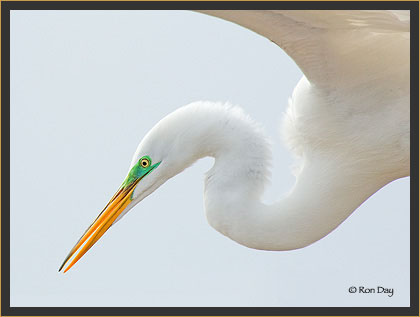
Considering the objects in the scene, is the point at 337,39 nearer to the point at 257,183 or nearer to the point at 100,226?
the point at 257,183

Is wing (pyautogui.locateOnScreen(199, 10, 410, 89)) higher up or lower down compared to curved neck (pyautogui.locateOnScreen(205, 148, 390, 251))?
higher up

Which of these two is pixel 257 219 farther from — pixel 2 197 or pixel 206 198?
pixel 2 197

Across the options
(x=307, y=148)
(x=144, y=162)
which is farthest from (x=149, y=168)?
(x=307, y=148)

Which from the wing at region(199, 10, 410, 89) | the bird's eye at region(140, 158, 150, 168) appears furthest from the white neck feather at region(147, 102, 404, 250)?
the wing at region(199, 10, 410, 89)

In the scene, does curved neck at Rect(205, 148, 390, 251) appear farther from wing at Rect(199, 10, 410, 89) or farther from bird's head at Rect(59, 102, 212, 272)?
wing at Rect(199, 10, 410, 89)

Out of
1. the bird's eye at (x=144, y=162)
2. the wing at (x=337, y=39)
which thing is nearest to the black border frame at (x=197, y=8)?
the wing at (x=337, y=39)

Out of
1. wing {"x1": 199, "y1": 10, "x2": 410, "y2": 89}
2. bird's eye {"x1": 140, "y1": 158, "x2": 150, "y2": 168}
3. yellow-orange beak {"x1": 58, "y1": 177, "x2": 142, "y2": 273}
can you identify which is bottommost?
yellow-orange beak {"x1": 58, "y1": 177, "x2": 142, "y2": 273}

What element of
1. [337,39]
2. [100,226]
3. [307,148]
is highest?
[337,39]
